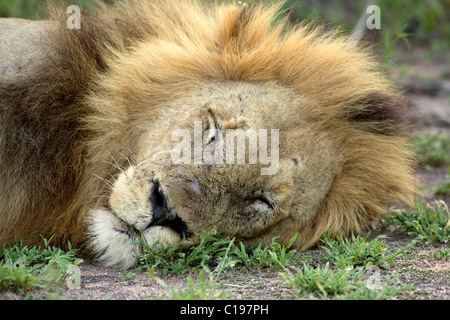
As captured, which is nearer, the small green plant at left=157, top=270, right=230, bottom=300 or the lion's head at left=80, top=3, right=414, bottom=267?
the small green plant at left=157, top=270, right=230, bottom=300

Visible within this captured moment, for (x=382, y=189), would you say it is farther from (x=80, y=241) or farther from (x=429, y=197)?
(x=80, y=241)

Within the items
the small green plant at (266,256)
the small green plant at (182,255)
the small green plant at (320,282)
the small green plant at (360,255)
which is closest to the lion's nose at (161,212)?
the small green plant at (182,255)

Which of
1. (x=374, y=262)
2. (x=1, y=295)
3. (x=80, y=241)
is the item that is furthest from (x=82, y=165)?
(x=374, y=262)

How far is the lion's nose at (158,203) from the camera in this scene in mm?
2943

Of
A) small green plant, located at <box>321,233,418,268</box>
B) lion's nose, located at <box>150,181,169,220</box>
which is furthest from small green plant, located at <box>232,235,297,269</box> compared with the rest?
lion's nose, located at <box>150,181,169,220</box>

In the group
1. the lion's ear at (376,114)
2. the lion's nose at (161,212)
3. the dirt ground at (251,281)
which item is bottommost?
the dirt ground at (251,281)

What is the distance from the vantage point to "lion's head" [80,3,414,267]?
3088 mm

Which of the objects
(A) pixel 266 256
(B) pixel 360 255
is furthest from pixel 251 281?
(B) pixel 360 255

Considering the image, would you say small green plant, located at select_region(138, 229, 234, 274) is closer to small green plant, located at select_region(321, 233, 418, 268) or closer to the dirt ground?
the dirt ground

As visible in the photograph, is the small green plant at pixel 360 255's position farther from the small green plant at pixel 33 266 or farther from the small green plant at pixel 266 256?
the small green plant at pixel 33 266

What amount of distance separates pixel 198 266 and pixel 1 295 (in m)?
0.96

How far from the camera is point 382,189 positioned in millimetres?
3801

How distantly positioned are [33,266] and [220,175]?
3.49ft

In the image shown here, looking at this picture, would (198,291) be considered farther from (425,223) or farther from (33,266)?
(425,223)
